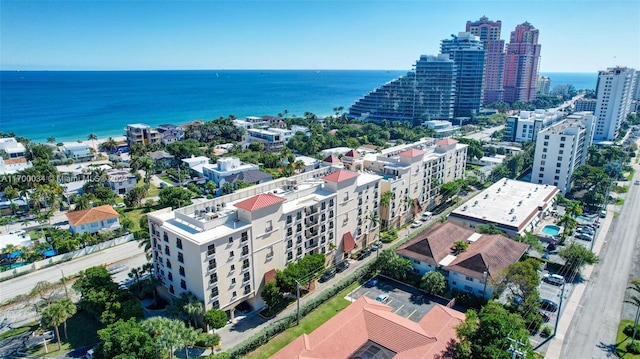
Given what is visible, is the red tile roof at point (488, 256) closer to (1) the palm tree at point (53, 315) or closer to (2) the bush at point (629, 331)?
(2) the bush at point (629, 331)

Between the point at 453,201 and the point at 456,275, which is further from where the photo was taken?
the point at 453,201

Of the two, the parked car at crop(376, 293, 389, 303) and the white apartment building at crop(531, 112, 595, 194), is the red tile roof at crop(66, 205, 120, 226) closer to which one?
the parked car at crop(376, 293, 389, 303)

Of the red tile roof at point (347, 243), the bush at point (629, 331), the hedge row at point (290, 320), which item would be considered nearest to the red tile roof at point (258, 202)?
the hedge row at point (290, 320)

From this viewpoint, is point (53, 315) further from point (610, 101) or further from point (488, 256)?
point (610, 101)

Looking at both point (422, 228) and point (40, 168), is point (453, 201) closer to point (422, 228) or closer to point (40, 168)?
point (422, 228)

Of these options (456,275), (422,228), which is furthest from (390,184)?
(456,275)

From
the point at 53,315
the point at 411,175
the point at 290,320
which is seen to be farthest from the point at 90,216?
the point at 411,175

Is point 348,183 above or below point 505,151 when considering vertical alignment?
above

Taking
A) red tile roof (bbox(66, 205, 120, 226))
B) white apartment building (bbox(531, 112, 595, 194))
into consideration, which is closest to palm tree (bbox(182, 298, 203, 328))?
red tile roof (bbox(66, 205, 120, 226))
